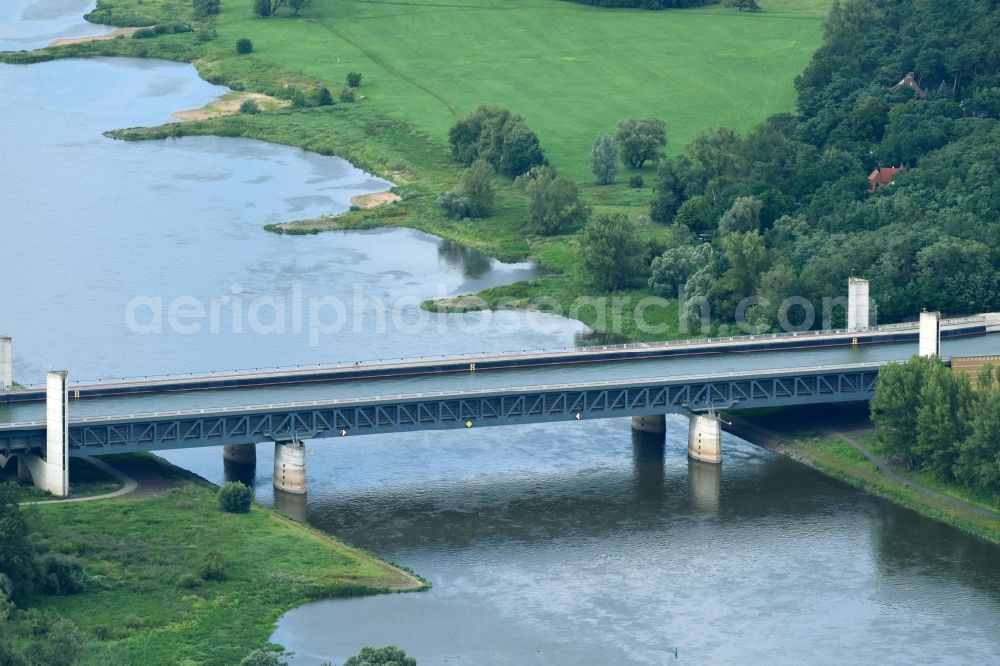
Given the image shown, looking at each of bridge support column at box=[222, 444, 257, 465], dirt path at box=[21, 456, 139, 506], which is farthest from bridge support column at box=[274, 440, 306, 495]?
dirt path at box=[21, 456, 139, 506]

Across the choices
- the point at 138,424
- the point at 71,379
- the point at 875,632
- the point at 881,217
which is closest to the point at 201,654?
the point at 138,424

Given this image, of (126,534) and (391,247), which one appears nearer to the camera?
(126,534)

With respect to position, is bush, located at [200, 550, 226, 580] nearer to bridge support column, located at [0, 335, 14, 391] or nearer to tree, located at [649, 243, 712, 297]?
bridge support column, located at [0, 335, 14, 391]

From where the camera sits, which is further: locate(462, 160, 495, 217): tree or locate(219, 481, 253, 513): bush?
locate(462, 160, 495, 217): tree

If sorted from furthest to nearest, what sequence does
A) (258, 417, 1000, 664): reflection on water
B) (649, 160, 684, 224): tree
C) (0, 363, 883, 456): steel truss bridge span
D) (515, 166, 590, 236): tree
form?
(515, 166, 590, 236): tree → (649, 160, 684, 224): tree → (0, 363, 883, 456): steel truss bridge span → (258, 417, 1000, 664): reflection on water

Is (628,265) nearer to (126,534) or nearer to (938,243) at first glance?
(938,243)

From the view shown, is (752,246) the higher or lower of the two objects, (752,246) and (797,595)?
the higher
